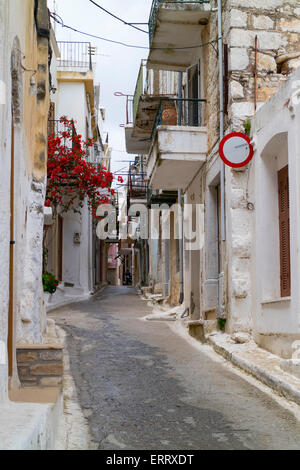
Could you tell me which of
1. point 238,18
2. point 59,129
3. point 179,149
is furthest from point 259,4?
point 59,129

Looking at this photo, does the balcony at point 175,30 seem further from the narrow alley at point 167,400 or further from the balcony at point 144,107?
the narrow alley at point 167,400

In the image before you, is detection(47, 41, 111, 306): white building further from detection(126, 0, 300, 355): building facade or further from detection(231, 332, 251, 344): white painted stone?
detection(231, 332, 251, 344): white painted stone

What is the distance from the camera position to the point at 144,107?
17.6 metres

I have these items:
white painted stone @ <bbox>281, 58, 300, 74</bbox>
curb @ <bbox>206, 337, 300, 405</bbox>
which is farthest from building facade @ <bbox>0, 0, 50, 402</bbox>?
white painted stone @ <bbox>281, 58, 300, 74</bbox>

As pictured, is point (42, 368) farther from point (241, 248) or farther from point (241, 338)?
point (241, 248)

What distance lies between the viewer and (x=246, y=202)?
9750 mm

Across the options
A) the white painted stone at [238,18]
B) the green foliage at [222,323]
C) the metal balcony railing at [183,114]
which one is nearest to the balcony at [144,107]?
the metal balcony railing at [183,114]

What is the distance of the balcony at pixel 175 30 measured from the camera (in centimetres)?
1158

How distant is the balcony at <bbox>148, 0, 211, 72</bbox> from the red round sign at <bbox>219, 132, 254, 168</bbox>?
3561 millimetres

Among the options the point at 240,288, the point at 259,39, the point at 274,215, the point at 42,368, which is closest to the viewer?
the point at 42,368

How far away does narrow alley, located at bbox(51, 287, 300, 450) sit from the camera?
4.92 m

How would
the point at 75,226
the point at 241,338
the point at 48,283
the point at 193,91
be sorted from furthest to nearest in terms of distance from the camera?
1. the point at 75,226
2. the point at 48,283
3. the point at 193,91
4. the point at 241,338

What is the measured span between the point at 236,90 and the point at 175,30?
3.12 meters
